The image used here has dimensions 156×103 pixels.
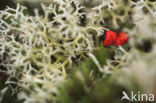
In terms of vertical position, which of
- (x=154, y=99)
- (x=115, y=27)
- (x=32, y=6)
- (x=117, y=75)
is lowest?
(x=154, y=99)

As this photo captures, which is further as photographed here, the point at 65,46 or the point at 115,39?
the point at 115,39

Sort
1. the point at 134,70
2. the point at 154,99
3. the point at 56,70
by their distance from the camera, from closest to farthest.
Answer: the point at 134,70 → the point at 154,99 → the point at 56,70

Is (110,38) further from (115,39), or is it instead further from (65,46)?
(65,46)

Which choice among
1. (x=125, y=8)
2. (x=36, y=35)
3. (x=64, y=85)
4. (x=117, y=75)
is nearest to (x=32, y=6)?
(x=36, y=35)

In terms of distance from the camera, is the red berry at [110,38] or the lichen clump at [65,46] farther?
the red berry at [110,38]

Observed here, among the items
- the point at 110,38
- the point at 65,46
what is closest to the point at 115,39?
the point at 110,38

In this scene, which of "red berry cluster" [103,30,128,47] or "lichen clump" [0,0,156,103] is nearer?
"lichen clump" [0,0,156,103]

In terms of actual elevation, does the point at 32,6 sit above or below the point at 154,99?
above

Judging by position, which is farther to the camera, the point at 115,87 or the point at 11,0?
the point at 11,0

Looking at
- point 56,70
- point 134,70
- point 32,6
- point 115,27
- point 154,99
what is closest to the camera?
point 134,70

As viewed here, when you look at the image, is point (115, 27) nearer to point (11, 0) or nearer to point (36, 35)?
point (36, 35)

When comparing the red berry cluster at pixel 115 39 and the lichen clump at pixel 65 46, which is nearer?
the lichen clump at pixel 65 46
